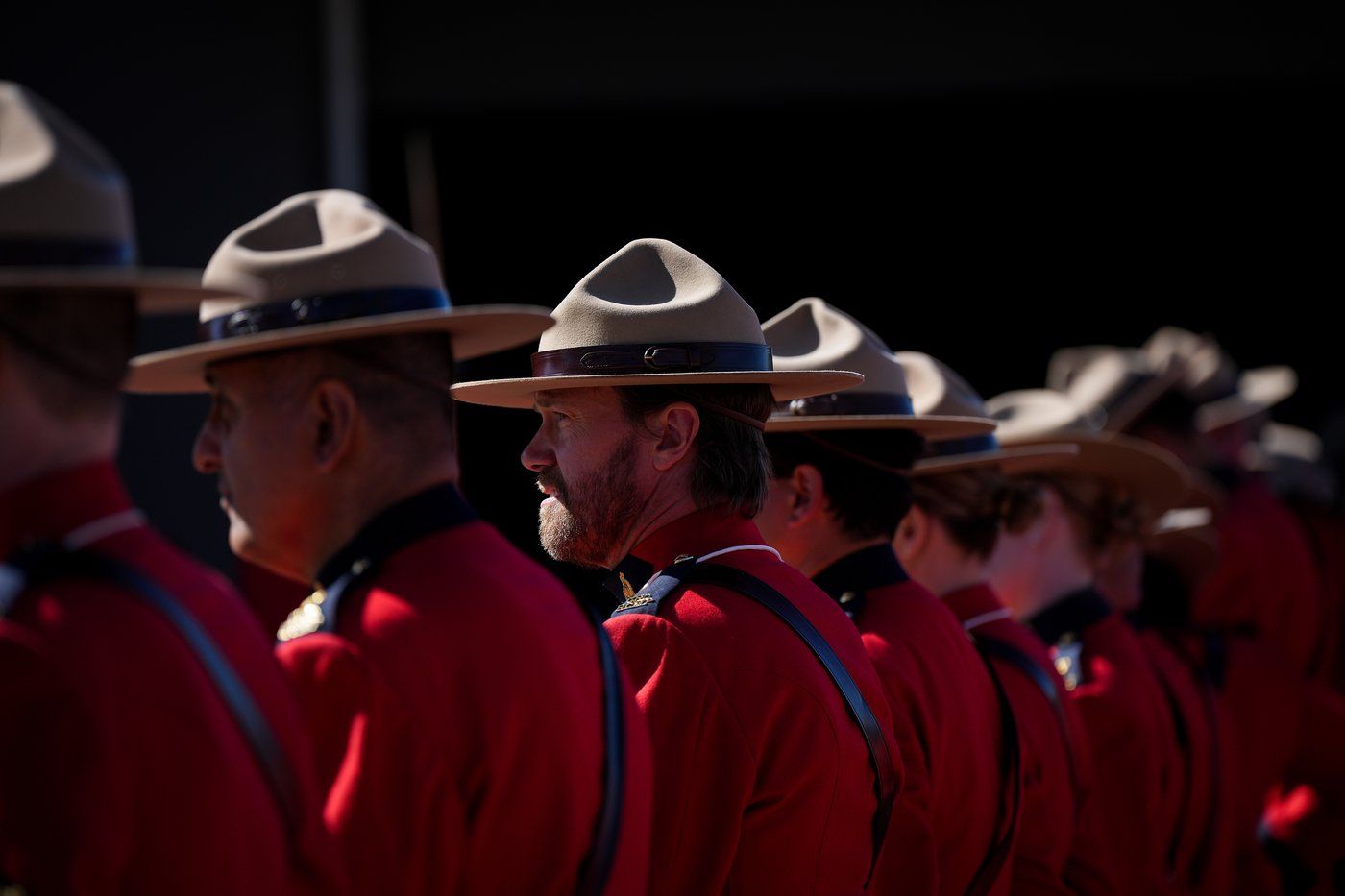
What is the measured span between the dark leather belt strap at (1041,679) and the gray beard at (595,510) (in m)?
1.18

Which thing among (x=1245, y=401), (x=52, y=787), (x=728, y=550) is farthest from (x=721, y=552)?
(x=1245, y=401)

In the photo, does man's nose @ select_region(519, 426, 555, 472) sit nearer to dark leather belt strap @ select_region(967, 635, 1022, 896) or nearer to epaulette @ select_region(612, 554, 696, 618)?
epaulette @ select_region(612, 554, 696, 618)

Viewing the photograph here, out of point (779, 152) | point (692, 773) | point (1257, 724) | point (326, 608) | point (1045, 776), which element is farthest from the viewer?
point (779, 152)

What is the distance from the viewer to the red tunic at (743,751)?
246 centimetres

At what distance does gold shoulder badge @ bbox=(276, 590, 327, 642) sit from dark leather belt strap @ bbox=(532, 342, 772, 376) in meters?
0.77

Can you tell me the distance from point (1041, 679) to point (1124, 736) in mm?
604

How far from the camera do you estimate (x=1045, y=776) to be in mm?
3557

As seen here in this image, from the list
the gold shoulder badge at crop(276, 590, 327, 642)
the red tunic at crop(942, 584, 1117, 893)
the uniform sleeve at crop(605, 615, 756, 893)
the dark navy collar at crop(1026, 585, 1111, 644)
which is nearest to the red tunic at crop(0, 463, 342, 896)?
the gold shoulder badge at crop(276, 590, 327, 642)

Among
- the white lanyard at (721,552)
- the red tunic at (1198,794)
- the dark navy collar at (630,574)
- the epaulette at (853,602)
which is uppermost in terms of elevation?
the white lanyard at (721,552)

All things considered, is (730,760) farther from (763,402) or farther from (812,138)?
(812,138)

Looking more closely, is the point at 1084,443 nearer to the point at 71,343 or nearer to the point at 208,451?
the point at 208,451

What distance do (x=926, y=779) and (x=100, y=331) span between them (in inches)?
75.4

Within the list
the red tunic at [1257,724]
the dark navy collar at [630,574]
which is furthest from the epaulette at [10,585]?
the red tunic at [1257,724]

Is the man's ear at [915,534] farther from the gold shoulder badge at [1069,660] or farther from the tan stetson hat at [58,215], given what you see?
the tan stetson hat at [58,215]
